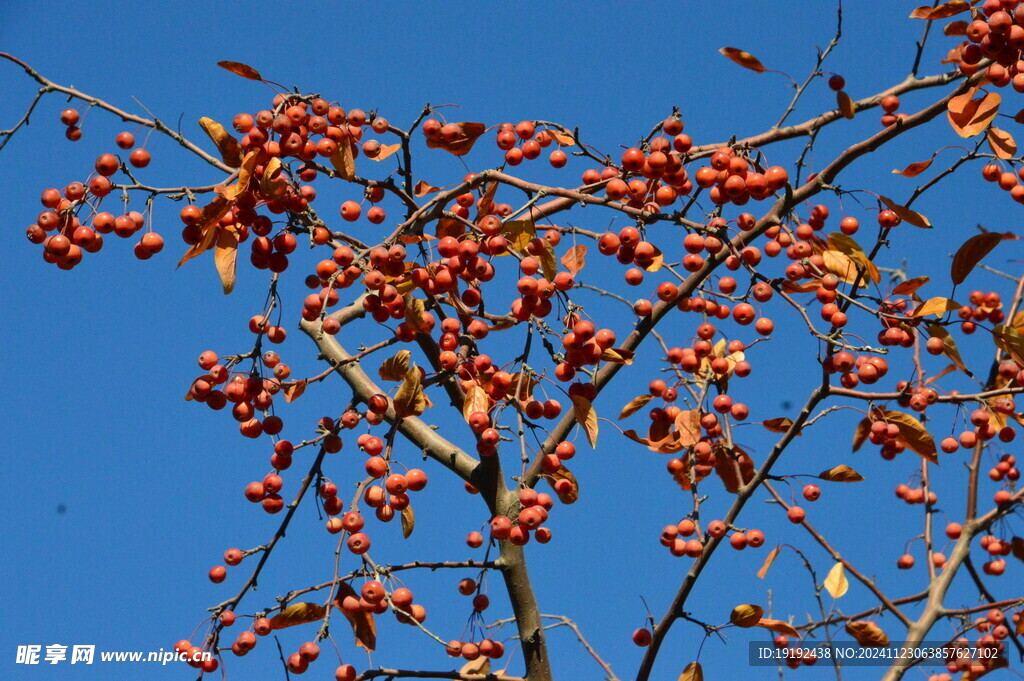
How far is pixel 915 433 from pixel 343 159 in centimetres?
226

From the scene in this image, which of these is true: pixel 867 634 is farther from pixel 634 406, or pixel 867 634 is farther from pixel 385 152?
pixel 385 152

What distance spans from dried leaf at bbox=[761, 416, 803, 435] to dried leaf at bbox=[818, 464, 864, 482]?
367 mm

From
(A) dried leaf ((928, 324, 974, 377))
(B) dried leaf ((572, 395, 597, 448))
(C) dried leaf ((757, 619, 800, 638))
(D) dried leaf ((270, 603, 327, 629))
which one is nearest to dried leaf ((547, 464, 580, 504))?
(B) dried leaf ((572, 395, 597, 448))

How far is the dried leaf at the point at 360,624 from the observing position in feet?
10.5

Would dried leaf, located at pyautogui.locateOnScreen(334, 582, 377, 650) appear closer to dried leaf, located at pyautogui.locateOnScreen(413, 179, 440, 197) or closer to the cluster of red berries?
dried leaf, located at pyautogui.locateOnScreen(413, 179, 440, 197)

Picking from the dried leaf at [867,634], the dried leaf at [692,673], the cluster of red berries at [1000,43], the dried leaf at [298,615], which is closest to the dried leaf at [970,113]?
the cluster of red berries at [1000,43]

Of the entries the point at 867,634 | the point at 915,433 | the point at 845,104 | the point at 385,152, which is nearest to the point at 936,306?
the point at 915,433

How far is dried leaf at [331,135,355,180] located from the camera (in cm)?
318

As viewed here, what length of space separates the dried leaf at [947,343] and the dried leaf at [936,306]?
85 millimetres

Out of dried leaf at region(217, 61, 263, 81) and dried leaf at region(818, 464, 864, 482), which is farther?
dried leaf at region(818, 464, 864, 482)

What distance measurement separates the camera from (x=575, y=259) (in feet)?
11.1

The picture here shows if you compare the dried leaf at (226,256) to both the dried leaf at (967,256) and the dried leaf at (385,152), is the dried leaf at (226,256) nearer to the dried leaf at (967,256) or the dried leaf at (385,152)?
the dried leaf at (385,152)

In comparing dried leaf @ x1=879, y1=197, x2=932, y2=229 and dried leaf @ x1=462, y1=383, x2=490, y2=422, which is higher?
dried leaf @ x1=879, y1=197, x2=932, y2=229

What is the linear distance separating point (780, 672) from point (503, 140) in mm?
3268
